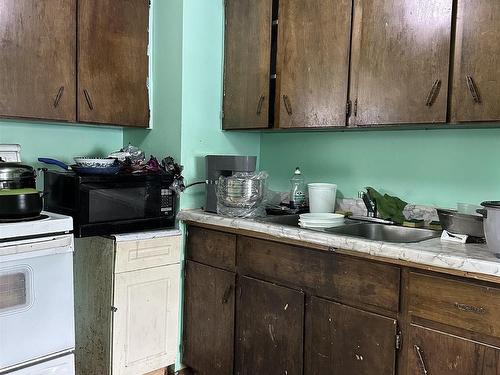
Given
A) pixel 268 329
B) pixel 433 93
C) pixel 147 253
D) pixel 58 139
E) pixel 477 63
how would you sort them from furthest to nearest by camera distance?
pixel 58 139, pixel 147 253, pixel 268 329, pixel 433 93, pixel 477 63

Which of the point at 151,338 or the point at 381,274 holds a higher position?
the point at 381,274

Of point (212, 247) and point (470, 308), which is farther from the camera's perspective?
point (212, 247)

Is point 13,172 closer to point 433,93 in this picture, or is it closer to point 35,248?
point 35,248

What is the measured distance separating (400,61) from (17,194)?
5.23 feet

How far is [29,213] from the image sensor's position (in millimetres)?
1791

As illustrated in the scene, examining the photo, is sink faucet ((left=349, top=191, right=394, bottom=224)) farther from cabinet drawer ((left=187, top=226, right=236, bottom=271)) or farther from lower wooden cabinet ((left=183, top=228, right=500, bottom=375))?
cabinet drawer ((left=187, top=226, right=236, bottom=271))

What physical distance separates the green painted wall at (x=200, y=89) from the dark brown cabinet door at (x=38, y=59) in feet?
1.85

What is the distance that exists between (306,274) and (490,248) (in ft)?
2.24

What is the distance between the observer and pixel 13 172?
1.77m

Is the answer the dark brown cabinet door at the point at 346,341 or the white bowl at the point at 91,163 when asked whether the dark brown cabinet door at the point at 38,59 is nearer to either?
the white bowl at the point at 91,163

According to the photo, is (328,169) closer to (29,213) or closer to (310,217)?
(310,217)

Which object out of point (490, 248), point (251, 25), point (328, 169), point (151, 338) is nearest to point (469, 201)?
point (490, 248)

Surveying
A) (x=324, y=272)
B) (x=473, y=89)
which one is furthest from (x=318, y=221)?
(x=473, y=89)

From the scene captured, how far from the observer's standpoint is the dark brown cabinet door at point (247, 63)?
7.54 ft
